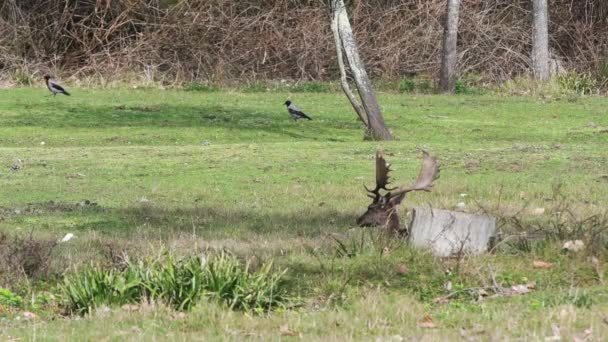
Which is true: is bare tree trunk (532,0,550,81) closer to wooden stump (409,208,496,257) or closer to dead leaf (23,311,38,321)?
wooden stump (409,208,496,257)

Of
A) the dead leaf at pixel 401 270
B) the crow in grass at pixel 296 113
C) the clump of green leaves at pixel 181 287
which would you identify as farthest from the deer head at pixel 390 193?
the crow in grass at pixel 296 113

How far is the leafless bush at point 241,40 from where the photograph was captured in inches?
1230

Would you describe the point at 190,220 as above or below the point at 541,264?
below

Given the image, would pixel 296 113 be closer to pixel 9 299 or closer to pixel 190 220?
pixel 190 220

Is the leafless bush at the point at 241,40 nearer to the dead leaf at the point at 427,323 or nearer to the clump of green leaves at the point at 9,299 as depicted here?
the clump of green leaves at the point at 9,299

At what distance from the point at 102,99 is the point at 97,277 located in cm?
1874

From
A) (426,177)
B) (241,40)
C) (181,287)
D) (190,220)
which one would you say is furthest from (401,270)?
(241,40)

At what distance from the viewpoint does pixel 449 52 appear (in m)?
29.0

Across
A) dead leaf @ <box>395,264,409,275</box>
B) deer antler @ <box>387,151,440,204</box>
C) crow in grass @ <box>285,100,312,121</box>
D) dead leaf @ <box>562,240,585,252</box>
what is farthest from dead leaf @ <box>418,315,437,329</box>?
crow in grass @ <box>285,100,312,121</box>

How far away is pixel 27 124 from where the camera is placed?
900 inches

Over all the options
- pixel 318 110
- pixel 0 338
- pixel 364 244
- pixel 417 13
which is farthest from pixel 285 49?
pixel 0 338

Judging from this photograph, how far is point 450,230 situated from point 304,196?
5.06 metres

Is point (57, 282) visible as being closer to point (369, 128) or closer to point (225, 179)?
point (225, 179)

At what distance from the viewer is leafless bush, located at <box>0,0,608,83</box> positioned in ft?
102
